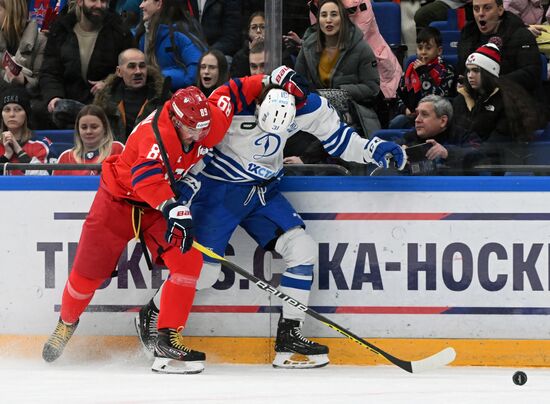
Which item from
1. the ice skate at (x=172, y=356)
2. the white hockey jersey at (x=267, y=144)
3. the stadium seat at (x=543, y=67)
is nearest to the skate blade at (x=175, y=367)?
the ice skate at (x=172, y=356)

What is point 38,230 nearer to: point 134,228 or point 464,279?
point 134,228

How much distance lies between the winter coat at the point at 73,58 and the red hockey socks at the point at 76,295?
0.80 meters

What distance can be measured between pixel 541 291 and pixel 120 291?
6.02 ft

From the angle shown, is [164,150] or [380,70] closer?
[164,150]

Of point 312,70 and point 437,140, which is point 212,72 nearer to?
point 312,70

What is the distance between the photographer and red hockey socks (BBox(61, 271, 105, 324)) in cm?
502

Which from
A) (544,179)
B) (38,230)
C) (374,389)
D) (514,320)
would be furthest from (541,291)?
(38,230)

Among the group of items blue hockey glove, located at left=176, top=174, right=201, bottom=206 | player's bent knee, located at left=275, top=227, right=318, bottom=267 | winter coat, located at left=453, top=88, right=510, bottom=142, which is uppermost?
winter coat, located at left=453, top=88, right=510, bottom=142

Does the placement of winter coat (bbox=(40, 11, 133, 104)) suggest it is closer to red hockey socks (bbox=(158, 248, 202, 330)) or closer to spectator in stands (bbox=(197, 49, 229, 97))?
spectator in stands (bbox=(197, 49, 229, 97))

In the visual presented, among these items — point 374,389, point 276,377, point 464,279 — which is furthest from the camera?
point 464,279

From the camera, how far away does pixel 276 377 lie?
484 centimetres

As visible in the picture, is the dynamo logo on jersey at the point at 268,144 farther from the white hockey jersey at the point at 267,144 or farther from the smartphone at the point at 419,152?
the smartphone at the point at 419,152

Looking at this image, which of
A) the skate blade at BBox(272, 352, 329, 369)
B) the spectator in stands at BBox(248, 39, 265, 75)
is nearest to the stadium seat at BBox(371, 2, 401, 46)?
the spectator in stands at BBox(248, 39, 265, 75)

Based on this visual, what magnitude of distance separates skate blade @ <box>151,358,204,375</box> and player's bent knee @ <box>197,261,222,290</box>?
1.15 feet
